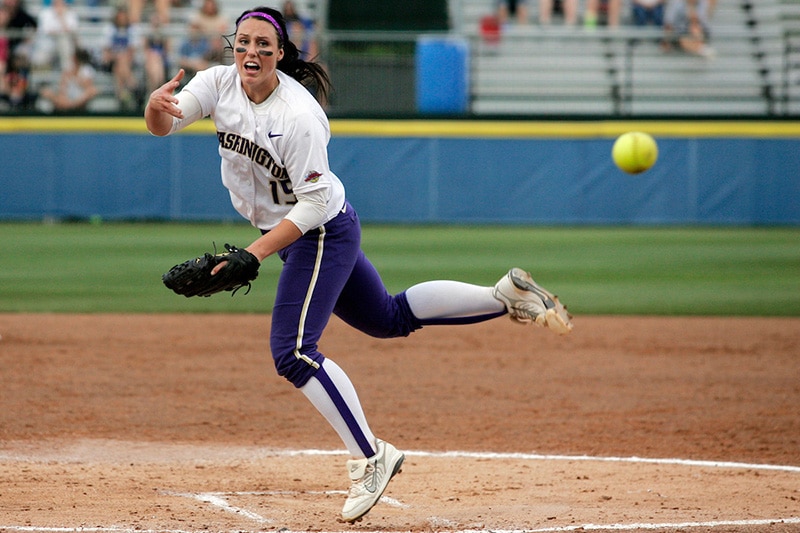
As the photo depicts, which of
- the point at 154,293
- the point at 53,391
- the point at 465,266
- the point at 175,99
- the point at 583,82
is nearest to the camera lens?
the point at 175,99

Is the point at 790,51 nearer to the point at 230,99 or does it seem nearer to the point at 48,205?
the point at 48,205

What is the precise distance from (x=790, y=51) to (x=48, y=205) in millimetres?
12351

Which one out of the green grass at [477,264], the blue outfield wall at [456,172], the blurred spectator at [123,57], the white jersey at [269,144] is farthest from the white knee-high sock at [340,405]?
the blurred spectator at [123,57]

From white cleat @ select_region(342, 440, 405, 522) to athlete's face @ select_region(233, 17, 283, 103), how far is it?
1.49m

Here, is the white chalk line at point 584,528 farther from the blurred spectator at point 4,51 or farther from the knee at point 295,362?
the blurred spectator at point 4,51

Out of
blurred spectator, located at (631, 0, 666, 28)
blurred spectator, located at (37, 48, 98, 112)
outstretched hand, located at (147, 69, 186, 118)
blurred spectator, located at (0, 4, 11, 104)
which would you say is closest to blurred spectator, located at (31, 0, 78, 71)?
blurred spectator, located at (37, 48, 98, 112)

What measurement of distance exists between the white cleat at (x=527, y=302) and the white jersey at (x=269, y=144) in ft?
2.56

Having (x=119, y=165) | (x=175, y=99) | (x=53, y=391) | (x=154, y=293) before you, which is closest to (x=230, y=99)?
(x=175, y=99)

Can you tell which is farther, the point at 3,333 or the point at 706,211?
the point at 706,211

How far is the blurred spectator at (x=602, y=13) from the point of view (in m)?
20.5

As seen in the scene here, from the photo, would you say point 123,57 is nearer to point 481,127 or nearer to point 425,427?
point 481,127

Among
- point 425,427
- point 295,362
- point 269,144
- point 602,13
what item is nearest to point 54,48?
point 602,13

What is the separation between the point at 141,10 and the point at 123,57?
1.57m

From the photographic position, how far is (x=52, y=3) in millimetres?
19953
